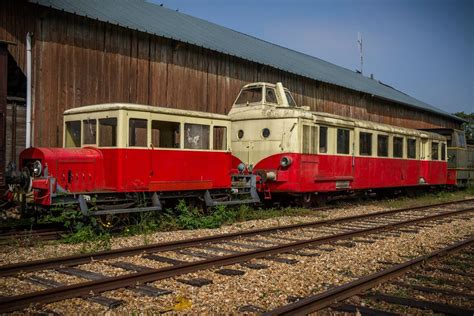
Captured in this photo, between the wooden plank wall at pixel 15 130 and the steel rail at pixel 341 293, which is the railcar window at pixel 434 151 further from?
the wooden plank wall at pixel 15 130

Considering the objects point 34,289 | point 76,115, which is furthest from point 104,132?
point 34,289

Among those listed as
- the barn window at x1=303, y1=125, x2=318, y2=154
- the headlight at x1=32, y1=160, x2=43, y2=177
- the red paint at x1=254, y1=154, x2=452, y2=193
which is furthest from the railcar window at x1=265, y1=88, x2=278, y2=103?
the headlight at x1=32, y1=160, x2=43, y2=177

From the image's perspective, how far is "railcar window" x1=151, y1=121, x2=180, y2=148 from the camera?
10961 millimetres

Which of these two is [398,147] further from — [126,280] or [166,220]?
[126,280]

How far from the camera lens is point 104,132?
10.4 metres

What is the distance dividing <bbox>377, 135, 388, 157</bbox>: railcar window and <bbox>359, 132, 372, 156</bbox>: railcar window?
2.23 ft

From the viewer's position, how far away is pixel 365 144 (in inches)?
683

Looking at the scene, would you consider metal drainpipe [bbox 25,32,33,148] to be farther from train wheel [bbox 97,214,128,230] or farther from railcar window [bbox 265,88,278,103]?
railcar window [bbox 265,88,278,103]

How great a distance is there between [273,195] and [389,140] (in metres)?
6.03

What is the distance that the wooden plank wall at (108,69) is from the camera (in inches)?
525

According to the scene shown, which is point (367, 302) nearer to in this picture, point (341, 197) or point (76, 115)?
point (76, 115)

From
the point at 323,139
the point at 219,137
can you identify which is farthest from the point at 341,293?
the point at 323,139

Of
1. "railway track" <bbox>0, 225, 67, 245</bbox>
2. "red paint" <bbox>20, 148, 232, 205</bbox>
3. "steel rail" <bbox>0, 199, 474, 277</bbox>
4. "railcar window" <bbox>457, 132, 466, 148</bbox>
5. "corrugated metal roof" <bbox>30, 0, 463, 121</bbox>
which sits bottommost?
"steel rail" <bbox>0, 199, 474, 277</bbox>

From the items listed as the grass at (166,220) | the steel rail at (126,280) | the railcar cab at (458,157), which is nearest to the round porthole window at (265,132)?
the grass at (166,220)
